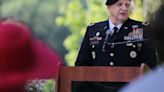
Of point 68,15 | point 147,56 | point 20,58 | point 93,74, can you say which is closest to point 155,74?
point 20,58

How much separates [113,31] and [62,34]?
44.0ft

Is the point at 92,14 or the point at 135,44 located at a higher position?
the point at 92,14

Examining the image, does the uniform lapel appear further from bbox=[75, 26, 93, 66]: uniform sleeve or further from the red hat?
the red hat

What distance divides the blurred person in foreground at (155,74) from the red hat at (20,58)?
0.72 ft

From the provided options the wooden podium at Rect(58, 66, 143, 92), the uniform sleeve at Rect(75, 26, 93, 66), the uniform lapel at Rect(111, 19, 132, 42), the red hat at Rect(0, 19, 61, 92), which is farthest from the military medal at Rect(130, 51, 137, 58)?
the red hat at Rect(0, 19, 61, 92)

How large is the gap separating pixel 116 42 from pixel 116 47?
43 mm

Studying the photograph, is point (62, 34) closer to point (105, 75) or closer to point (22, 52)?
point (105, 75)

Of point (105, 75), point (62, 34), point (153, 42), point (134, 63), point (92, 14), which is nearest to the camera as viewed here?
point (153, 42)

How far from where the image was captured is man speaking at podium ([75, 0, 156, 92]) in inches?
158

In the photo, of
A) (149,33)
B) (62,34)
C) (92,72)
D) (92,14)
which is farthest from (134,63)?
(62,34)

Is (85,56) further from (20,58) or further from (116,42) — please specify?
(20,58)

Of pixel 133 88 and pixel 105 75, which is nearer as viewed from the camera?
pixel 133 88

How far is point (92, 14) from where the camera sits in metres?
10.8

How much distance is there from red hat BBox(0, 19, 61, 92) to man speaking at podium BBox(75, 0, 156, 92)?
97.2 inches
